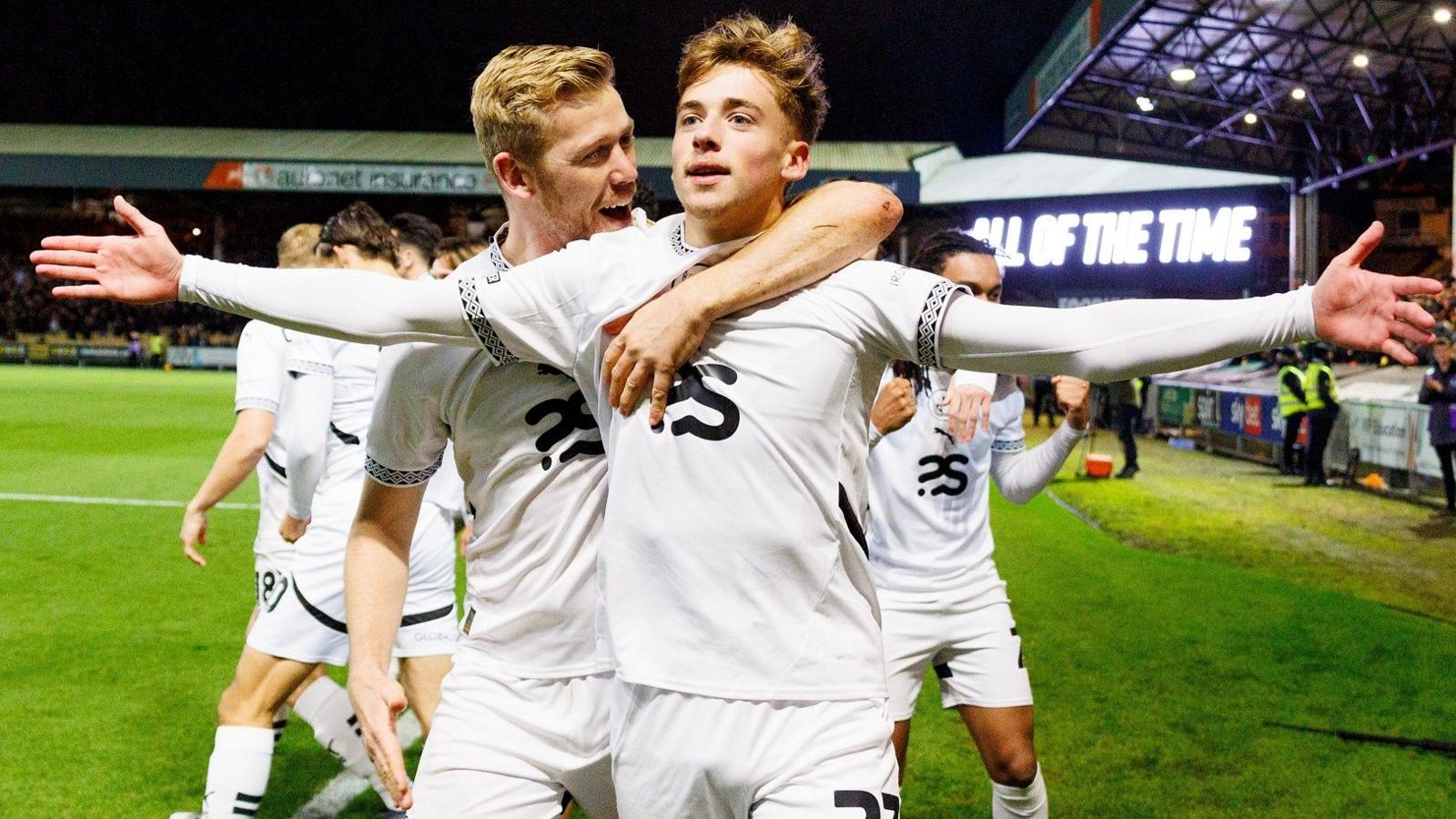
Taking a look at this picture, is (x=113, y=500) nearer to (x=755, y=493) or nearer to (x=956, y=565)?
(x=956, y=565)

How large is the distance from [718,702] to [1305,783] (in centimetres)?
418

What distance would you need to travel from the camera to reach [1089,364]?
6.61 feet

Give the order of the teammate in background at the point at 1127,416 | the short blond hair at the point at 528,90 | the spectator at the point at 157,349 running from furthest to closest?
the spectator at the point at 157,349 → the teammate in background at the point at 1127,416 → the short blond hair at the point at 528,90

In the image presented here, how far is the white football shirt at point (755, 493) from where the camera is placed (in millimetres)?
2059

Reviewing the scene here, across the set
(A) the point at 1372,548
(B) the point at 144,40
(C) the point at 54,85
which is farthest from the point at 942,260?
(C) the point at 54,85

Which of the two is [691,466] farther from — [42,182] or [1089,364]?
[42,182]

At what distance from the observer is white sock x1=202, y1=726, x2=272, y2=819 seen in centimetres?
373

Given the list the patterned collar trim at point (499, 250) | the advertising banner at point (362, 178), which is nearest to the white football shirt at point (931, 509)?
the patterned collar trim at point (499, 250)

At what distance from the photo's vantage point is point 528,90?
250 cm

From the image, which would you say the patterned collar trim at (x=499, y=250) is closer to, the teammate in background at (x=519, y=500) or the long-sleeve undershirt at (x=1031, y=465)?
the teammate in background at (x=519, y=500)

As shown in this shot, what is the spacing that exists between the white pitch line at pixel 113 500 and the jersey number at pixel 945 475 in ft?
33.0

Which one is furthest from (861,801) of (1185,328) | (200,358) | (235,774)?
(200,358)

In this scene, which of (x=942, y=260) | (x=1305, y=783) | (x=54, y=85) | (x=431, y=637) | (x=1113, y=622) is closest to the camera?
(x=942, y=260)

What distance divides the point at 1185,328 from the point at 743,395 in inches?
29.8
